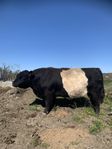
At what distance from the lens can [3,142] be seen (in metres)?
10.1

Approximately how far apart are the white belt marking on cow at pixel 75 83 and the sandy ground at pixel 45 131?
607mm

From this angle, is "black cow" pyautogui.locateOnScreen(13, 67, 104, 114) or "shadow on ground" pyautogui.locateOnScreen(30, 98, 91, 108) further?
"shadow on ground" pyautogui.locateOnScreen(30, 98, 91, 108)

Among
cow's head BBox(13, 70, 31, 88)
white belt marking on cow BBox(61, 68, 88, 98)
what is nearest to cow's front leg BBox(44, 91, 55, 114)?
white belt marking on cow BBox(61, 68, 88, 98)

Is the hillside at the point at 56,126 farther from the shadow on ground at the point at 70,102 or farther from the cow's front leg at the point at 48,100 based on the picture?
the cow's front leg at the point at 48,100

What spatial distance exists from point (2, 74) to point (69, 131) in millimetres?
41929

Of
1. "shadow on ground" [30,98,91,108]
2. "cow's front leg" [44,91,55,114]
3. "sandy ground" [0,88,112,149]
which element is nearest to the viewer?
"sandy ground" [0,88,112,149]

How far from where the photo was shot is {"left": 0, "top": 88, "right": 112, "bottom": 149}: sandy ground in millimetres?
9641

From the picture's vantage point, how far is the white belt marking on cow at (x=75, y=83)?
12133 millimetres

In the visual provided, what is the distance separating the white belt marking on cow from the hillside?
0.60m

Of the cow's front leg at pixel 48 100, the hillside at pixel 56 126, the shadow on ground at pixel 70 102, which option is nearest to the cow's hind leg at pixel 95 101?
the hillside at pixel 56 126

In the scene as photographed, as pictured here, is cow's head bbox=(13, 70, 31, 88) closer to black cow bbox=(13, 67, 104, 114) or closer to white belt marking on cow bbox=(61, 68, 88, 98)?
black cow bbox=(13, 67, 104, 114)

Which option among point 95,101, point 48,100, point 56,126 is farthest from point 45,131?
point 95,101

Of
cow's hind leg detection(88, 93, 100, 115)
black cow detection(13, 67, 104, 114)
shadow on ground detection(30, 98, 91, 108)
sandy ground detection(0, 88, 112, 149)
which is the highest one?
black cow detection(13, 67, 104, 114)

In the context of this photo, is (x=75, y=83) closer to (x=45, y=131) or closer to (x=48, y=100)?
(x=48, y=100)
